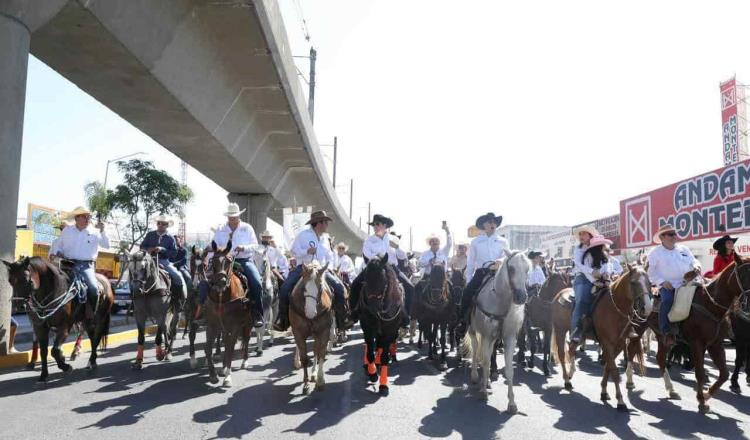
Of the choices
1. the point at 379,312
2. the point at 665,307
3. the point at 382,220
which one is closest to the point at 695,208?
the point at 665,307

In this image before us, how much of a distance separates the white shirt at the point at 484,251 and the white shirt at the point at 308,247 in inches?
95.0

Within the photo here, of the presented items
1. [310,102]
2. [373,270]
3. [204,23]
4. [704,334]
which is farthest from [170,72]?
[310,102]

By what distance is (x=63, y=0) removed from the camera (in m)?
9.05

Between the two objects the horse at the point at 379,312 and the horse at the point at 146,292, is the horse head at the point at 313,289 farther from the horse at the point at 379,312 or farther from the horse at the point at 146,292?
the horse at the point at 146,292

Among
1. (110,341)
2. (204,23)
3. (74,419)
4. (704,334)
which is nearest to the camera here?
(74,419)

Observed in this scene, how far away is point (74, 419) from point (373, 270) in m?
4.33

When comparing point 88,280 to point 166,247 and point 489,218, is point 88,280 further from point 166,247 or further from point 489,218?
point 489,218

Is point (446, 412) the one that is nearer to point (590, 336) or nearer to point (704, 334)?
point (590, 336)

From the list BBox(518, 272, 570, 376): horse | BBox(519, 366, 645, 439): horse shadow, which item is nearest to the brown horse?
BBox(519, 366, 645, 439): horse shadow

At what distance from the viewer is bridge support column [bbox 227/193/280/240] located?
27047 mm

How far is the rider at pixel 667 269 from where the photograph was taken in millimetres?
8734

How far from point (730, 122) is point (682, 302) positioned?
32.1 meters

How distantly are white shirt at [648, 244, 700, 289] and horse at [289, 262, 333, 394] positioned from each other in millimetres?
5147

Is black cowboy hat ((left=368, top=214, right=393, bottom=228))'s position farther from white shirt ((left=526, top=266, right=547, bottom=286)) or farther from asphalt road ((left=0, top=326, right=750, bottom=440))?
white shirt ((left=526, top=266, right=547, bottom=286))
